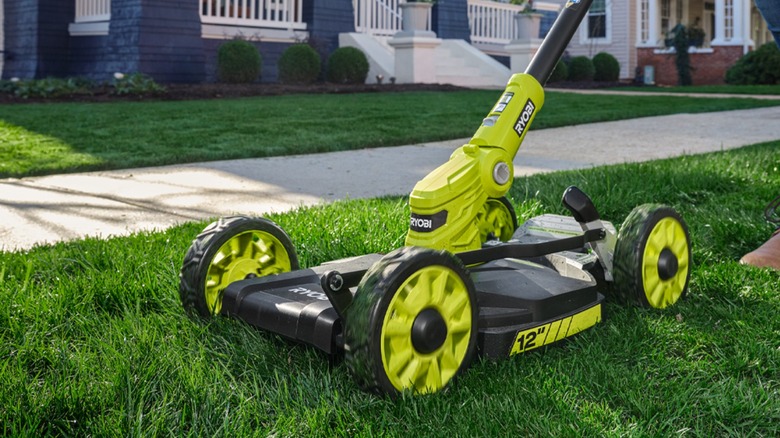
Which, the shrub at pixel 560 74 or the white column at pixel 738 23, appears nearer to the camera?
the shrub at pixel 560 74

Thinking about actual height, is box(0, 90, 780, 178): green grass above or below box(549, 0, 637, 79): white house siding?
below

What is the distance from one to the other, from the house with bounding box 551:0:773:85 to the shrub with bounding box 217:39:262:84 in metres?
13.2

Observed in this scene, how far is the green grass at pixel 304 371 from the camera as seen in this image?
192 centimetres

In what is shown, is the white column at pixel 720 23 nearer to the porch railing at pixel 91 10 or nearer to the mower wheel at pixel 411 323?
the porch railing at pixel 91 10

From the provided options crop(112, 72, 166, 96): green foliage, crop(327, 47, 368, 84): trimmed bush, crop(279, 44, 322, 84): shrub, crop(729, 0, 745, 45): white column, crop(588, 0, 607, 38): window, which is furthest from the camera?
crop(588, 0, 607, 38): window

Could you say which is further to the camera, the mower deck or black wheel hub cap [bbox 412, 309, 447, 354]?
the mower deck

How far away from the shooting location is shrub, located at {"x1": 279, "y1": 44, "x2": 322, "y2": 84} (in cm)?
1644

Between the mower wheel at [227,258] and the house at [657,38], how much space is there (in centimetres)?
2391

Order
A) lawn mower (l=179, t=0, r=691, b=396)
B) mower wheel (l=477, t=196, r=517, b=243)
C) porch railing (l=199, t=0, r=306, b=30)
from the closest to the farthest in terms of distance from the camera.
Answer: lawn mower (l=179, t=0, r=691, b=396), mower wheel (l=477, t=196, r=517, b=243), porch railing (l=199, t=0, r=306, b=30)

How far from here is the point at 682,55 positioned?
2391 cm

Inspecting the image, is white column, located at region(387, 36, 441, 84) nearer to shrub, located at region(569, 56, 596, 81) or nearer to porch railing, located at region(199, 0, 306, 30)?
porch railing, located at region(199, 0, 306, 30)

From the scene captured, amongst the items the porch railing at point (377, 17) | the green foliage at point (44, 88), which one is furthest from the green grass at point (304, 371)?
the porch railing at point (377, 17)

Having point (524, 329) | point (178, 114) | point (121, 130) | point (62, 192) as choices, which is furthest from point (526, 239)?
point (178, 114)

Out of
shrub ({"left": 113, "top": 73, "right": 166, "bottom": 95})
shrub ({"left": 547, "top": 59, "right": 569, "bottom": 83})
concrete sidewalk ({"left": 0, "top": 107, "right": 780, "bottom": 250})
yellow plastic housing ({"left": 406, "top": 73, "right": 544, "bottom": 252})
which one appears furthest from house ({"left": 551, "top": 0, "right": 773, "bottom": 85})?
yellow plastic housing ({"left": 406, "top": 73, "right": 544, "bottom": 252})
